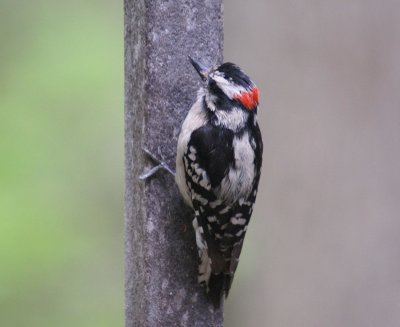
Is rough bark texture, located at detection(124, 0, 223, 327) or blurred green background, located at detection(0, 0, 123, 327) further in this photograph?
blurred green background, located at detection(0, 0, 123, 327)

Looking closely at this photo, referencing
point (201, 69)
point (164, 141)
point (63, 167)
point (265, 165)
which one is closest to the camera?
point (201, 69)

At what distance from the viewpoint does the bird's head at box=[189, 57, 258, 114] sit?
441cm

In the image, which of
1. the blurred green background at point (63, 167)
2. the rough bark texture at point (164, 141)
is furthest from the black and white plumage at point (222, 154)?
the blurred green background at point (63, 167)

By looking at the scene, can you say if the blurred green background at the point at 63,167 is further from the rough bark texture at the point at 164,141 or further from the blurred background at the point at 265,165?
the rough bark texture at the point at 164,141

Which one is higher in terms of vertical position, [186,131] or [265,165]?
[186,131]

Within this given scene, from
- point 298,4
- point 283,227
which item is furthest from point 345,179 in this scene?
point 298,4

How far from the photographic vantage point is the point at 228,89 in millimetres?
4434

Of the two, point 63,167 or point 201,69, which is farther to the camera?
point 63,167

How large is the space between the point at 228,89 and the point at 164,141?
48 centimetres

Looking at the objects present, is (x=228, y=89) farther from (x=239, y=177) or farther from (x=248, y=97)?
(x=239, y=177)

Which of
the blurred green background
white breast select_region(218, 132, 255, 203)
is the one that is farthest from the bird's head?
the blurred green background

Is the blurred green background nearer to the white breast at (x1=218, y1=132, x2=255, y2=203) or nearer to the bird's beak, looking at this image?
the bird's beak

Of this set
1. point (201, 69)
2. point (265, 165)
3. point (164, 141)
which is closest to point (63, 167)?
point (265, 165)

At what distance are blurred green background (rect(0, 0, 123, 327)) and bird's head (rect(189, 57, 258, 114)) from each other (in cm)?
314
